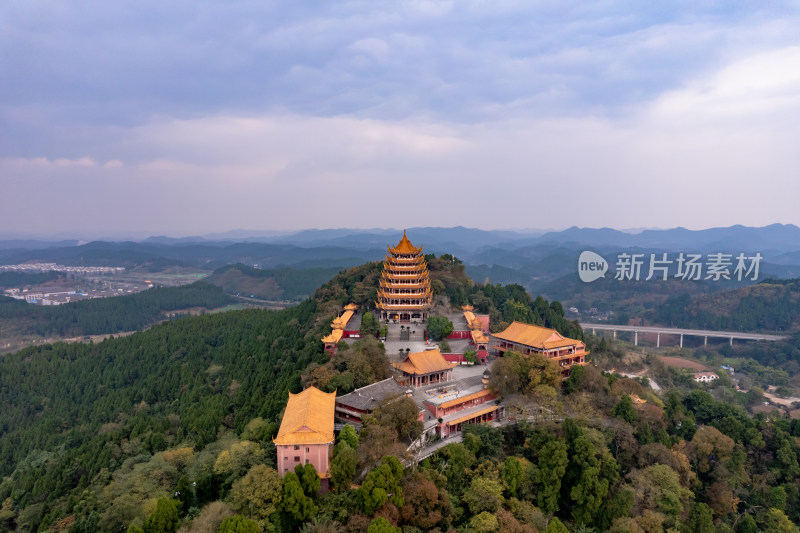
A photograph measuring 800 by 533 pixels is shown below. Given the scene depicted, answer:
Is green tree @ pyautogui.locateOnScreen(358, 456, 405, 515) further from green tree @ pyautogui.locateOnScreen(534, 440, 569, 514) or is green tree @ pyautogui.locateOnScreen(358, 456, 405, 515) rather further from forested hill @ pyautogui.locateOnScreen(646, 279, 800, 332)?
forested hill @ pyautogui.locateOnScreen(646, 279, 800, 332)

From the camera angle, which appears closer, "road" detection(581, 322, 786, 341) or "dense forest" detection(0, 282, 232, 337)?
"road" detection(581, 322, 786, 341)

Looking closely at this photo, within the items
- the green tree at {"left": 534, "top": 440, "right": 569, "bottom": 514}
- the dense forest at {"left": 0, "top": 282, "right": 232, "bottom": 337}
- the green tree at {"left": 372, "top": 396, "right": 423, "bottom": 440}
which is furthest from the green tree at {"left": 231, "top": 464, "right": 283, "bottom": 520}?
the dense forest at {"left": 0, "top": 282, "right": 232, "bottom": 337}

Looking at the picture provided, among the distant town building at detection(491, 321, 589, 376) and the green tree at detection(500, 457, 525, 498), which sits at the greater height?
the distant town building at detection(491, 321, 589, 376)

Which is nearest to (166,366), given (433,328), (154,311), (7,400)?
(7,400)

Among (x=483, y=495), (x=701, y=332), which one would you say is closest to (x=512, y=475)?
(x=483, y=495)

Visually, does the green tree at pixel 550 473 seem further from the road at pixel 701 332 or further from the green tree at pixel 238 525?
the road at pixel 701 332

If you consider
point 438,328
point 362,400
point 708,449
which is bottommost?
point 708,449

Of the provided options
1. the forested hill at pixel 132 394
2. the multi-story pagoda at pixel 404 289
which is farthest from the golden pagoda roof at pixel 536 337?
the forested hill at pixel 132 394

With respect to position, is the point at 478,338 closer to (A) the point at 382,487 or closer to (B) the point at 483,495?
(B) the point at 483,495
